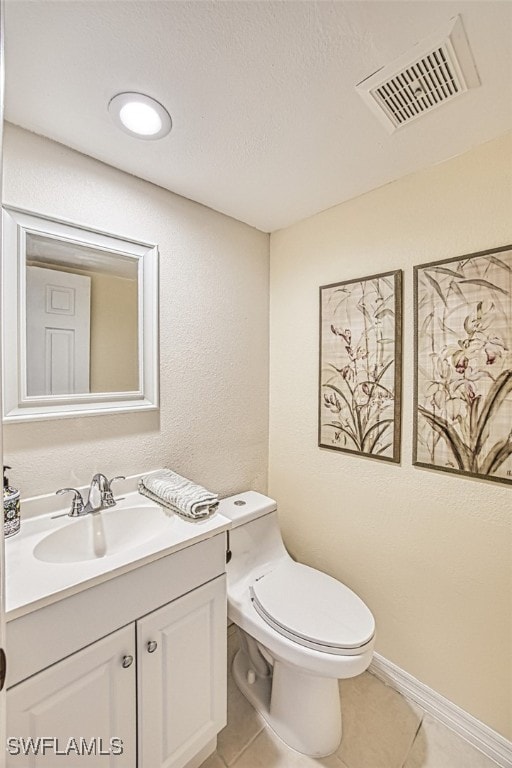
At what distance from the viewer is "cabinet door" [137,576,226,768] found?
103 centimetres

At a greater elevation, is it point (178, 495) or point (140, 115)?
point (140, 115)

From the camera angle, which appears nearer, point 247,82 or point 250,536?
point 247,82

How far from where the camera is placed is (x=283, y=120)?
114cm

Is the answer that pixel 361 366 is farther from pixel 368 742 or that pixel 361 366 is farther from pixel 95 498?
pixel 368 742

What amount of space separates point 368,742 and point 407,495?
907 mm

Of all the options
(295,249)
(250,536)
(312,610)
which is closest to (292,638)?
(312,610)

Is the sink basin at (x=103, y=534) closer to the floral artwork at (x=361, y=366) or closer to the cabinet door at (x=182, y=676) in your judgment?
the cabinet door at (x=182, y=676)

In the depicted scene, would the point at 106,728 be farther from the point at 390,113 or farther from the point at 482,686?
the point at 390,113

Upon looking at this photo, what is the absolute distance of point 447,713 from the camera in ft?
4.42

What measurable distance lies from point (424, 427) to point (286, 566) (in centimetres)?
88

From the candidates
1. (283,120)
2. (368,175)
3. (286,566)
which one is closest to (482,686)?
(286,566)

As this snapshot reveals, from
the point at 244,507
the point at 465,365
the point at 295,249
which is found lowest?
the point at 244,507

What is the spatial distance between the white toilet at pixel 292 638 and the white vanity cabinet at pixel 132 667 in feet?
0.71

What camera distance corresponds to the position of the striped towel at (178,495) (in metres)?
1.21
